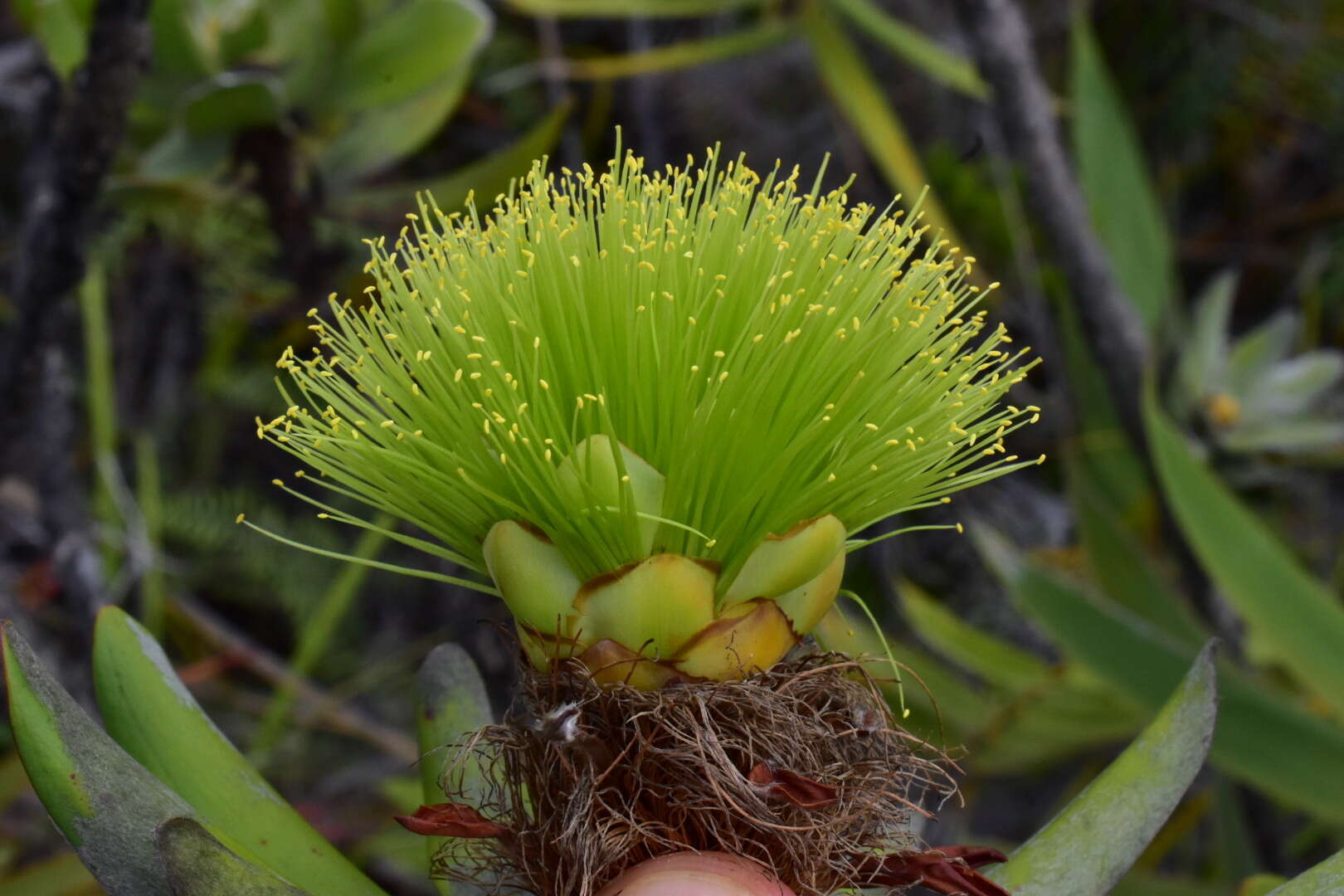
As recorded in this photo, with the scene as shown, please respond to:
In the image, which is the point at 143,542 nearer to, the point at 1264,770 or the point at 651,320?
the point at 651,320

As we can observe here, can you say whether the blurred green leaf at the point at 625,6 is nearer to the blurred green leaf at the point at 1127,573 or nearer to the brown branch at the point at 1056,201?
the brown branch at the point at 1056,201

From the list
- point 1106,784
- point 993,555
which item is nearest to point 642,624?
point 1106,784

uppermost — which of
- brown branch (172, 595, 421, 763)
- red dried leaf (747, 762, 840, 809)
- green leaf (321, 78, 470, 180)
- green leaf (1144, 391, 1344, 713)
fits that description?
green leaf (321, 78, 470, 180)

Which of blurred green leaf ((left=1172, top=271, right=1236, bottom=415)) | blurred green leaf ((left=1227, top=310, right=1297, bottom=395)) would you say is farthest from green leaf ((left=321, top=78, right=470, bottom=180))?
blurred green leaf ((left=1227, top=310, right=1297, bottom=395))

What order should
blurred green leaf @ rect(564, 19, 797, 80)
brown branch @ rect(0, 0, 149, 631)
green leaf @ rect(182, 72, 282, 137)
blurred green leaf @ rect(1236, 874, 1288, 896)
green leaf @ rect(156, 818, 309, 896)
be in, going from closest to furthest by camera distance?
green leaf @ rect(156, 818, 309, 896) < blurred green leaf @ rect(1236, 874, 1288, 896) < brown branch @ rect(0, 0, 149, 631) < green leaf @ rect(182, 72, 282, 137) < blurred green leaf @ rect(564, 19, 797, 80)

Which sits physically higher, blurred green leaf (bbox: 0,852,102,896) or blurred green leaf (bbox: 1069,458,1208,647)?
blurred green leaf (bbox: 1069,458,1208,647)

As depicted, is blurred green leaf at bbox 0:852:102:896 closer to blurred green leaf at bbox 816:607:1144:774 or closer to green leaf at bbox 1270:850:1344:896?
blurred green leaf at bbox 816:607:1144:774

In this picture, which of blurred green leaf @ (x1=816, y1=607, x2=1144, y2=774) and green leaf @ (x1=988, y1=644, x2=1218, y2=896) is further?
blurred green leaf @ (x1=816, y1=607, x2=1144, y2=774)
